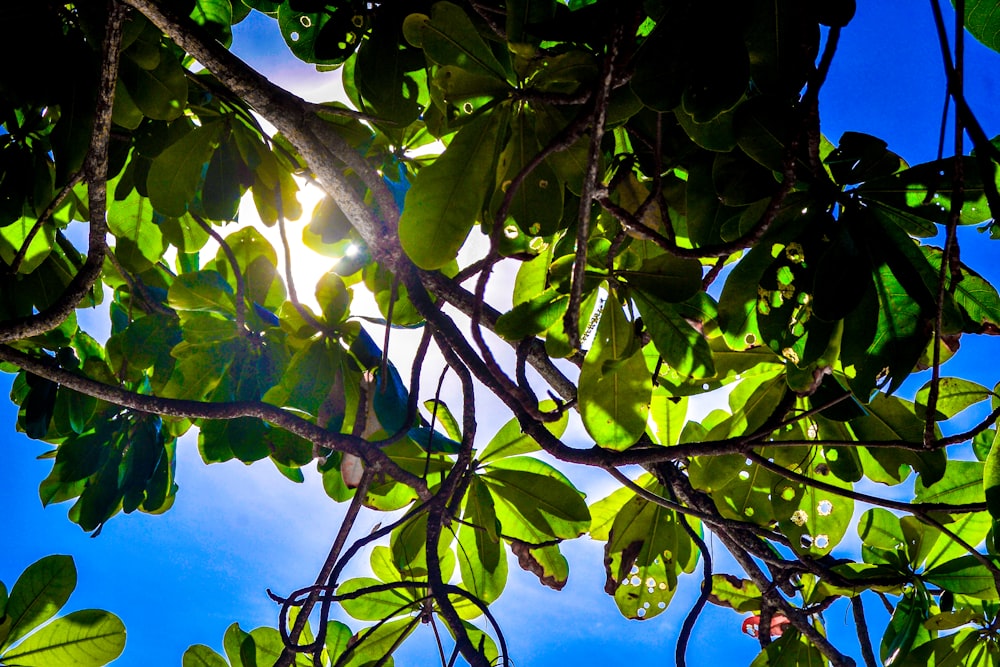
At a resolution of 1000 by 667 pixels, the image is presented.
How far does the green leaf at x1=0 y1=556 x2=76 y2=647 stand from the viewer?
138 cm

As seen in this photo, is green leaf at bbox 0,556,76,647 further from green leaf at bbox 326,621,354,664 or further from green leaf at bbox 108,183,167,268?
green leaf at bbox 108,183,167,268

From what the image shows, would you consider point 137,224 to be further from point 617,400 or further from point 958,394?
point 958,394

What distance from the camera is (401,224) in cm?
82

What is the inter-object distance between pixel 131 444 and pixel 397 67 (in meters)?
1.07

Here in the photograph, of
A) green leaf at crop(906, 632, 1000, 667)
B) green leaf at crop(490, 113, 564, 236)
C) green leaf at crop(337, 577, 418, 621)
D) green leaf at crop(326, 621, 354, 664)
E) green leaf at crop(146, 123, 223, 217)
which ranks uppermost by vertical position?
green leaf at crop(146, 123, 223, 217)

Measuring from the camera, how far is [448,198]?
0.83 meters

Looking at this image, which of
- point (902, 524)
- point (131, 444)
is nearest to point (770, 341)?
point (902, 524)

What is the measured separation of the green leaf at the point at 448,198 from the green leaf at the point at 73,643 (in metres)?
1.20

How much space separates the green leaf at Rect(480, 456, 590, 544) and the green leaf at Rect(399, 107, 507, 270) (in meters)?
0.66

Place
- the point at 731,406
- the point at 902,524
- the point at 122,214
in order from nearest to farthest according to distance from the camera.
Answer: the point at 731,406 → the point at 902,524 → the point at 122,214

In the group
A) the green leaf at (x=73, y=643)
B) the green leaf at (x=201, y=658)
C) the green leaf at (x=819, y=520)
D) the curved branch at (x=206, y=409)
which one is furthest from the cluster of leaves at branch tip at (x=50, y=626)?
the green leaf at (x=819, y=520)

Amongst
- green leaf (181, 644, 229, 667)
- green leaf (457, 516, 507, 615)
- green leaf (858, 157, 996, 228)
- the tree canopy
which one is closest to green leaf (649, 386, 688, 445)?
the tree canopy

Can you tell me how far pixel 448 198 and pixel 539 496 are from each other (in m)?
0.73

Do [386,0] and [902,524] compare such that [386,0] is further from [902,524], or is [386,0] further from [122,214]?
[902,524]
